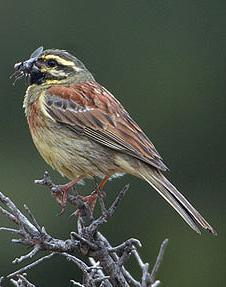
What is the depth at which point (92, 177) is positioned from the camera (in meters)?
8.40

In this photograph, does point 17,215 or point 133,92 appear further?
point 133,92

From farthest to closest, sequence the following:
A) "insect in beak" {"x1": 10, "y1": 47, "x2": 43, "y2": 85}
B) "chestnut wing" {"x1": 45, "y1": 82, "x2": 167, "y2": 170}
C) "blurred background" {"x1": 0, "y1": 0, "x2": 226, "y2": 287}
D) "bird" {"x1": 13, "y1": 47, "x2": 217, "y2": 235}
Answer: "blurred background" {"x1": 0, "y1": 0, "x2": 226, "y2": 287} < "insect in beak" {"x1": 10, "y1": 47, "x2": 43, "y2": 85} < "chestnut wing" {"x1": 45, "y1": 82, "x2": 167, "y2": 170} < "bird" {"x1": 13, "y1": 47, "x2": 217, "y2": 235}

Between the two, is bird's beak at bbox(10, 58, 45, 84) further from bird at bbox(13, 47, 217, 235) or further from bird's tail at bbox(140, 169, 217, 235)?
bird's tail at bbox(140, 169, 217, 235)

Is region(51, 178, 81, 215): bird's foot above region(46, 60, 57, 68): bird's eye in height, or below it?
below

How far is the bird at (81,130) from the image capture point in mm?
8227

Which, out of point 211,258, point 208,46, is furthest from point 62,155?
point 208,46

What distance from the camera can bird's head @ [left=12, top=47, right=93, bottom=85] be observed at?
28.8 feet

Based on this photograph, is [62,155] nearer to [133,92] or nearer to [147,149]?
[147,149]

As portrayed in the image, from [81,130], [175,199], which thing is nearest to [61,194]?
[175,199]

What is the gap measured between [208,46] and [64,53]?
1550 cm

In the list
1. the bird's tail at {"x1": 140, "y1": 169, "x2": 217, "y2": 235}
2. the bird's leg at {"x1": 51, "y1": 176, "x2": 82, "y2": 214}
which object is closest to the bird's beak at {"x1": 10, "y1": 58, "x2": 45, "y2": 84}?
the bird's tail at {"x1": 140, "y1": 169, "x2": 217, "y2": 235}

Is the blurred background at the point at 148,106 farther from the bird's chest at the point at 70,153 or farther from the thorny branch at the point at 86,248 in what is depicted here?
→ the thorny branch at the point at 86,248

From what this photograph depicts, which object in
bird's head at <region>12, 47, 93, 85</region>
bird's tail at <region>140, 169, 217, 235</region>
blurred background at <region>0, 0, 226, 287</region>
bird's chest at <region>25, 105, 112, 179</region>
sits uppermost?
bird's head at <region>12, 47, 93, 85</region>

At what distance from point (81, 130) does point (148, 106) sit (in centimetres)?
1399
